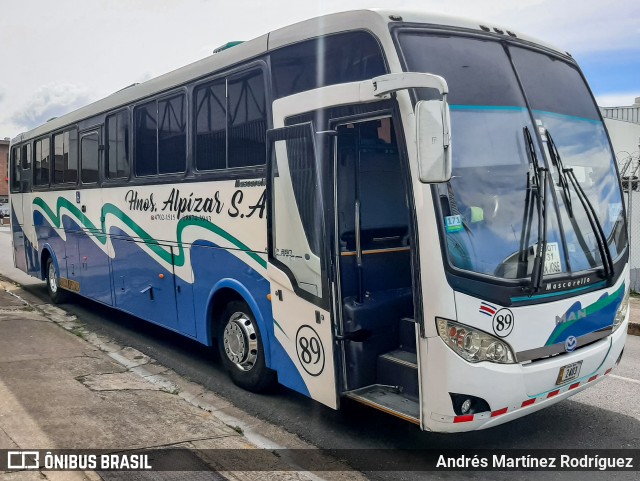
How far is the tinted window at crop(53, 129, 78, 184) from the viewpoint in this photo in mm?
10242

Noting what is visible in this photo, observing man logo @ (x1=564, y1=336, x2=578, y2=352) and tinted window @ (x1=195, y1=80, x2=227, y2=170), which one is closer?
man logo @ (x1=564, y1=336, x2=578, y2=352)

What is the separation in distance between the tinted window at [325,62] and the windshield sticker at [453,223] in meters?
1.18

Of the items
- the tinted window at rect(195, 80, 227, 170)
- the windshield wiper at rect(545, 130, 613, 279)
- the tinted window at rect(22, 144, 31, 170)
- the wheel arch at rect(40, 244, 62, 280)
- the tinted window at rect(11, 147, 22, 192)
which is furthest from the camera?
the tinted window at rect(11, 147, 22, 192)

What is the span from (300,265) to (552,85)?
2580 mm

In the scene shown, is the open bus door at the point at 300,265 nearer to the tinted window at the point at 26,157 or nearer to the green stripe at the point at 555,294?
the green stripe at the point at 555,294

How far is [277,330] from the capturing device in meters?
5.67

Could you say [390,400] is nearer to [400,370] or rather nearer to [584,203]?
[400,370]

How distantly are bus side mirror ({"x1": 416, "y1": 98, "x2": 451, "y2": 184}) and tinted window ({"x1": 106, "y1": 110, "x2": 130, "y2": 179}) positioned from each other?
542 cm

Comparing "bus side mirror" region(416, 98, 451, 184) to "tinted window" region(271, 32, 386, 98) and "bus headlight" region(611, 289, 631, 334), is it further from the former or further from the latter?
"bus headlight" region(611, 289, 631, 334)

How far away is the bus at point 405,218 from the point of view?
14.1ft

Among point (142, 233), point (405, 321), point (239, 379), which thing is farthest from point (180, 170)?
point (405, 321)

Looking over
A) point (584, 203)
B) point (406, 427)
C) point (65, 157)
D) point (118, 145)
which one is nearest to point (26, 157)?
point (65, 157)

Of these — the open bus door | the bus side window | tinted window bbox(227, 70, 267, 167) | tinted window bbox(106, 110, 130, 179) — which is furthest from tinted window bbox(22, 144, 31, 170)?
the open bus door

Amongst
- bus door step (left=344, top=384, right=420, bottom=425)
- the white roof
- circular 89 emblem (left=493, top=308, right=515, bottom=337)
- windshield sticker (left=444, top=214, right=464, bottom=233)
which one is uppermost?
the white roof
